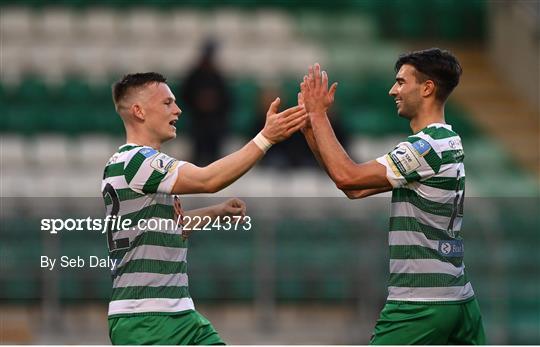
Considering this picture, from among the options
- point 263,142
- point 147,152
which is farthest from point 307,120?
A: point 147,152

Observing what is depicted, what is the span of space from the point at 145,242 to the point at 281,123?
797 millimetres

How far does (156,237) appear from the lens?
5.45 metres

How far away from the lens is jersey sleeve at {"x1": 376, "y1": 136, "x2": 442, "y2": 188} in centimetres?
551

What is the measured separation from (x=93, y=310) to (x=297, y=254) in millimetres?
1611

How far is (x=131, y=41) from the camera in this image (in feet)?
45.8

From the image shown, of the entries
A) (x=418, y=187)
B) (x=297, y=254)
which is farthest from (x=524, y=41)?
(x=418, y=187)

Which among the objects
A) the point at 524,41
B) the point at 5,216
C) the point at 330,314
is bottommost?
the point at 330,314

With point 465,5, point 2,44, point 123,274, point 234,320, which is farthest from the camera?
point 465,5

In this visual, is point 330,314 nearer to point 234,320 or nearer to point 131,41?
point 234,320

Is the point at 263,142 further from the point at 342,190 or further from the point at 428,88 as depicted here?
the point at 428,88

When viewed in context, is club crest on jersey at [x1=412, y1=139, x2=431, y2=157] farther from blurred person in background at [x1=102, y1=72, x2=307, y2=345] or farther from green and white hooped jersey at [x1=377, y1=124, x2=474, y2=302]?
blurred person in background at [x1=102, y1=72, x2=307, y2=345]

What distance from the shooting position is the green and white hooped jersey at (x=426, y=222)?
17.9 ft

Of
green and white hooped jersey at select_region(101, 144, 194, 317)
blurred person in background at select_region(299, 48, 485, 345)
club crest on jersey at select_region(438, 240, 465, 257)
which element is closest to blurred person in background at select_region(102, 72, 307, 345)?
green and white hooped jersey at select_region(101, 144, 194, 317)

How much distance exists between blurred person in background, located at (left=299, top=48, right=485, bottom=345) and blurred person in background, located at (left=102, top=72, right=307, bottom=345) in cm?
43
